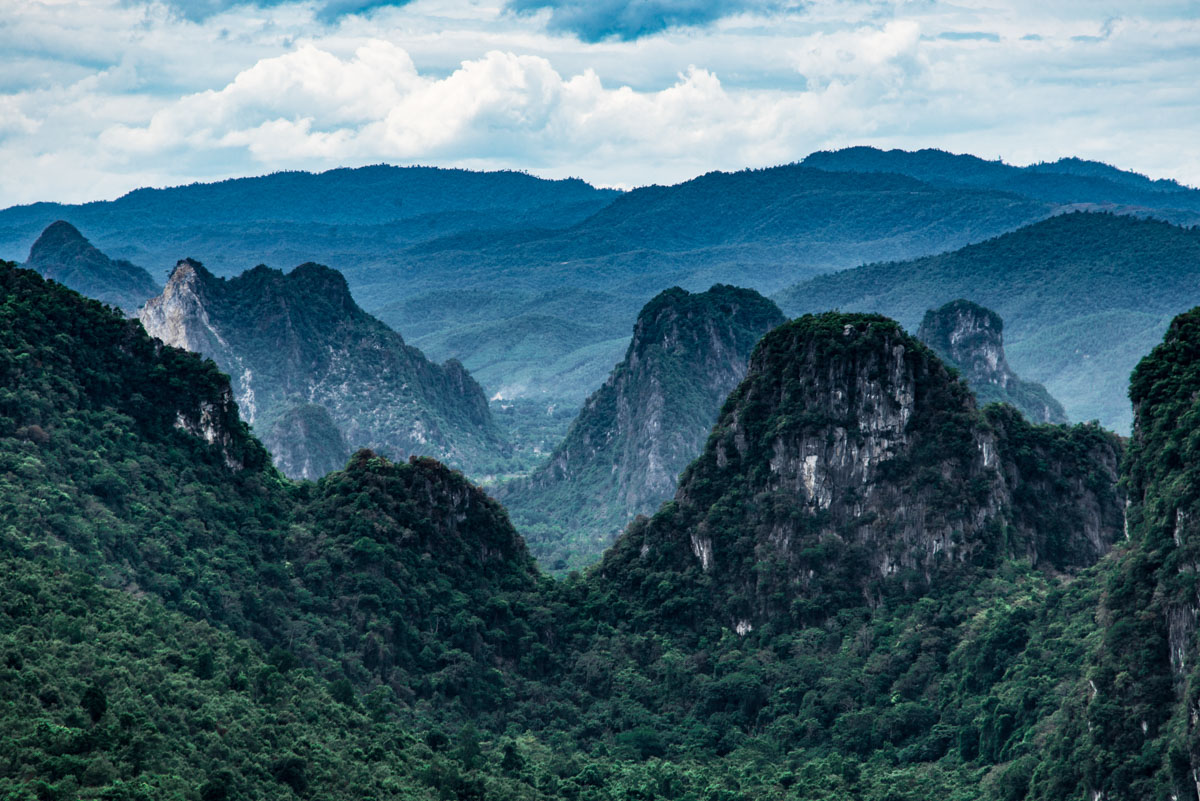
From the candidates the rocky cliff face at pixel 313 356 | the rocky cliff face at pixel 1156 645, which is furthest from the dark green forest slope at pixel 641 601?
the rocky cliff face at pixel 313 356

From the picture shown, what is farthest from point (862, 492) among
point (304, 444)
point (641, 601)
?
point (304, 444)

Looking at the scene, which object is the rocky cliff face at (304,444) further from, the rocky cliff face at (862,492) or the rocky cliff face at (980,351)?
the rocky cliff face at (862,492)

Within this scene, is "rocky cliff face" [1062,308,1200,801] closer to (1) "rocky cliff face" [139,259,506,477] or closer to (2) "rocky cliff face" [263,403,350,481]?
(2) "rocky cliff face" [263,403,350,481]

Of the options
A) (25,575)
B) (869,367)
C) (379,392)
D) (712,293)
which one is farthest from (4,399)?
(379,392)

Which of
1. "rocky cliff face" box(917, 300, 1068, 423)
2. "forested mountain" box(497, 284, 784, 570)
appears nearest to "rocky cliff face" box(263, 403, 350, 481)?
"forested mountain" box(497, 284, 784, 570)

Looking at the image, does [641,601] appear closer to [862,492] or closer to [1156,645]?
[862,492]
